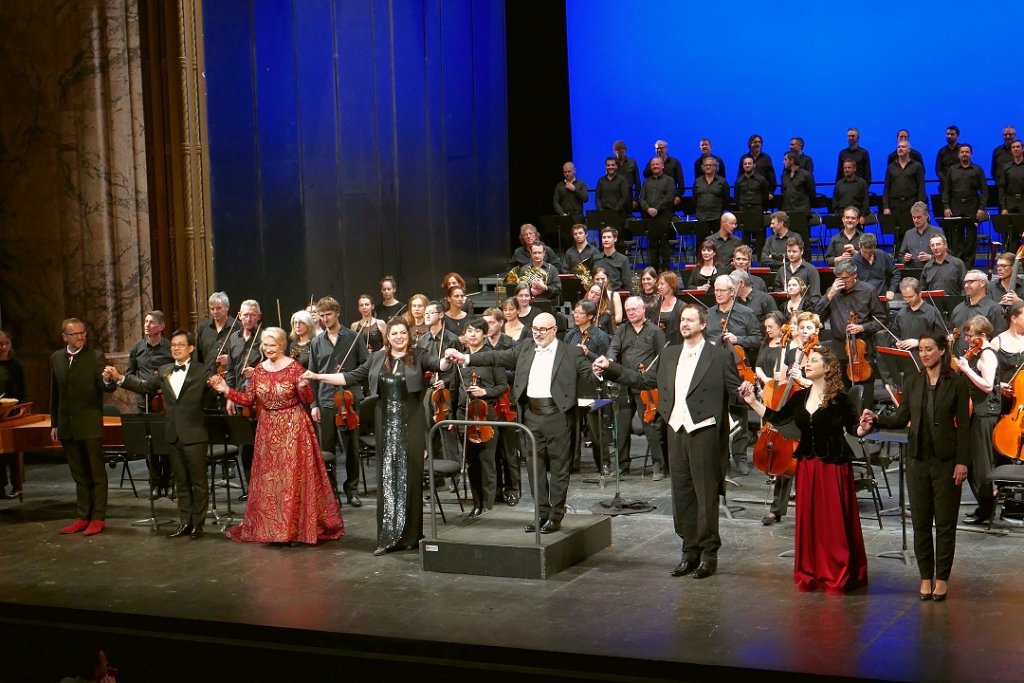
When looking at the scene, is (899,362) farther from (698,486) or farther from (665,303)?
(665,303)

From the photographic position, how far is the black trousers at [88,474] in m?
8.68

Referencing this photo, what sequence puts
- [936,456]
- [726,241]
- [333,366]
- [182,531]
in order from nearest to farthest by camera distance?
[936,456], [182,531], [333,366], [726,241]

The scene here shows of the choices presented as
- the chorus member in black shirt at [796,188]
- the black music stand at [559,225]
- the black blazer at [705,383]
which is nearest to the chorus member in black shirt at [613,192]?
the black music stand at [559,225]

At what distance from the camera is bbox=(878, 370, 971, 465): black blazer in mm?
6191

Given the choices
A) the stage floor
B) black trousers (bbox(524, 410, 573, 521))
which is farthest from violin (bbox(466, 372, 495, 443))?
black trousers (bbox(524, 410, 573, 521))

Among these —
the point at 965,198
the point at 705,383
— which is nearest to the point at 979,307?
the point at 705,383

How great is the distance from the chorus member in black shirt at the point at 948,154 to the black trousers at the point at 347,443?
26.9 feet

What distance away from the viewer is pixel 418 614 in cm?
654

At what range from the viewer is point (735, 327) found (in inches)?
398

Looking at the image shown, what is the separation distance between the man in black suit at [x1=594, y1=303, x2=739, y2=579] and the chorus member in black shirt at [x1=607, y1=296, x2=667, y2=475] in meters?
2.42

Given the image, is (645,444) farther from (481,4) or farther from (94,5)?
(481,4)

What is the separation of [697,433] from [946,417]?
52.8 inches

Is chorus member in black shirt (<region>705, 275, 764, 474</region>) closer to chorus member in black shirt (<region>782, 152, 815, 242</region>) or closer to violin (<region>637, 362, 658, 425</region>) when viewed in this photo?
violin (<region>637, 362, 658, 425</region>)

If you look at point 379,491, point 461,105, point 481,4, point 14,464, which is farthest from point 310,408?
point 481,4
